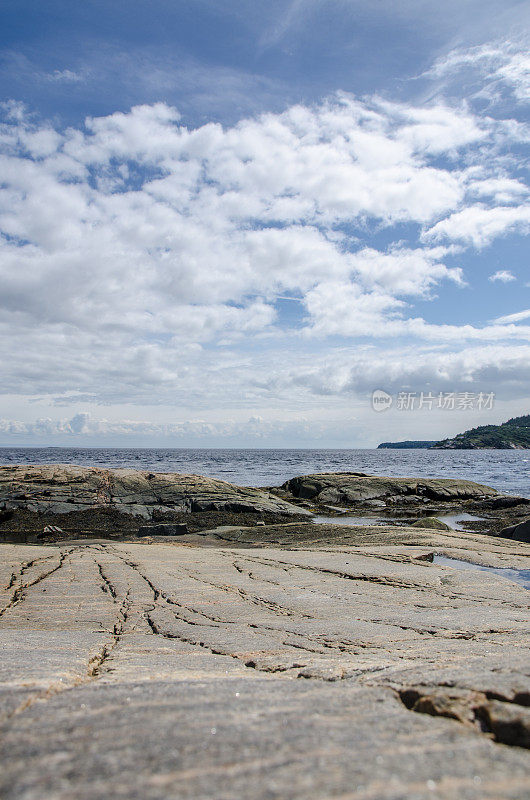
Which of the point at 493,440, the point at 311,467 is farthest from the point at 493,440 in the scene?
the point at 311,467

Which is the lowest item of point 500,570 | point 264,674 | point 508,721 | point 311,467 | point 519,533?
point 311,467

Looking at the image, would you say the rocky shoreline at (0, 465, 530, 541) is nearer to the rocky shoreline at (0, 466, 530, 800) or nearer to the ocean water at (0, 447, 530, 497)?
the rocky shoreline at (0, 466, 530, 800)

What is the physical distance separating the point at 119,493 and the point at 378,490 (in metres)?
16.8

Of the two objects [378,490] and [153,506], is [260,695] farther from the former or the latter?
[378,490]

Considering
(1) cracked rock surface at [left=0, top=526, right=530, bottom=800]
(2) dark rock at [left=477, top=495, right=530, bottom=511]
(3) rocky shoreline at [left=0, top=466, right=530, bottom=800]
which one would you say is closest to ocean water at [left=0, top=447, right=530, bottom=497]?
(2) dark rock at [left=477, top=495, right=530, bottom=511]

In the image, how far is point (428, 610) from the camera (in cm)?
642

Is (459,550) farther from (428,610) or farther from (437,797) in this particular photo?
(437,797)

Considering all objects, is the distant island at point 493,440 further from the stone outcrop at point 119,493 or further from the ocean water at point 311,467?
the stone outcrop at point 119,493

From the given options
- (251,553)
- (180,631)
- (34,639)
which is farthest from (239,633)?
(251,553)

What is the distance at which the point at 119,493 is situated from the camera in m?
23.5

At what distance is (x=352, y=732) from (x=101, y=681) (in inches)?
64.9

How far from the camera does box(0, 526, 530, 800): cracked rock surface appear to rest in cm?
146

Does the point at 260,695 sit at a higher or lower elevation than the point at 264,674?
higher

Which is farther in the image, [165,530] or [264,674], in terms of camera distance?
[165,530]
